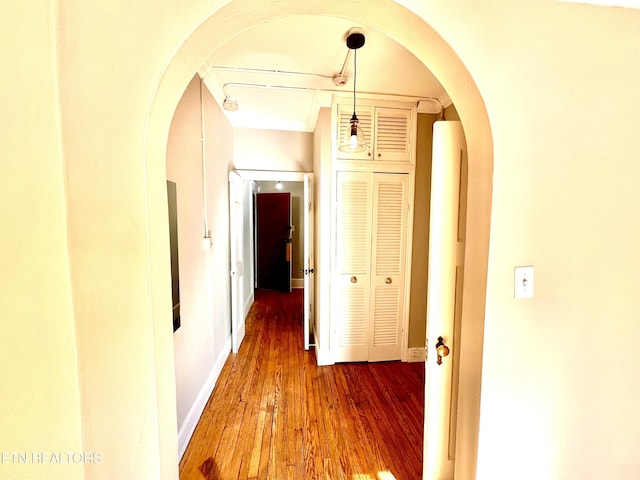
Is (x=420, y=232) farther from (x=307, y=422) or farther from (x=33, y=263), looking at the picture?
(x=33, y=263)

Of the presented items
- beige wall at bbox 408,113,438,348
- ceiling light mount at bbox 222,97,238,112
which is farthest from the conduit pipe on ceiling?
beige wall at bbox 408,113,438,348

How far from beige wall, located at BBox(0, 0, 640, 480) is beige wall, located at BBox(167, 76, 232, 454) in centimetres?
85

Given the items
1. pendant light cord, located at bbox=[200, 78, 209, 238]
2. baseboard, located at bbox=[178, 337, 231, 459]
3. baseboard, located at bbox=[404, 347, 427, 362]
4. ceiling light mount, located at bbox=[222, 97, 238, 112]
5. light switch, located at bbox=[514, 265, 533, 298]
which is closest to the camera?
light switch, located at bbox=[514, 265, 533, 298]

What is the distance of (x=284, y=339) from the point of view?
2.99 meters

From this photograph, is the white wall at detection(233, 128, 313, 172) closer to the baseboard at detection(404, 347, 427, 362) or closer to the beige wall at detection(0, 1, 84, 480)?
the baseboard at detection(404, 347, 427, 362)

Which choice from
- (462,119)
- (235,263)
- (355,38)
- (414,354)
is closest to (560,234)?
(462,119)

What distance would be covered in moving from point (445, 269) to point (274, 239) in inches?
167

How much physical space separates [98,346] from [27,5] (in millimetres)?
710

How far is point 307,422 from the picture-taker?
175 cm

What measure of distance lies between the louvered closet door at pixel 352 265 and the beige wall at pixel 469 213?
1.43 metres

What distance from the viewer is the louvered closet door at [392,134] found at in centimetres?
230

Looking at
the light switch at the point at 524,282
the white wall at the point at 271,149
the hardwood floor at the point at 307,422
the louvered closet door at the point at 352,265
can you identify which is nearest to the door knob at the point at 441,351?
the light switch at the point at 524,282

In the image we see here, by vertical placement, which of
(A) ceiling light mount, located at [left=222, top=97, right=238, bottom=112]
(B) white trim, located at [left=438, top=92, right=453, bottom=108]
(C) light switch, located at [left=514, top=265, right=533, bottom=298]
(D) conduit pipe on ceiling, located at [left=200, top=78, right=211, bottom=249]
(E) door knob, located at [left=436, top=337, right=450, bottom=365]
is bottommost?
(E) door knob, located at [left=436, top=337, right=450, bottom=365]

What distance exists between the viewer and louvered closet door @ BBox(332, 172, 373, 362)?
2.35m
